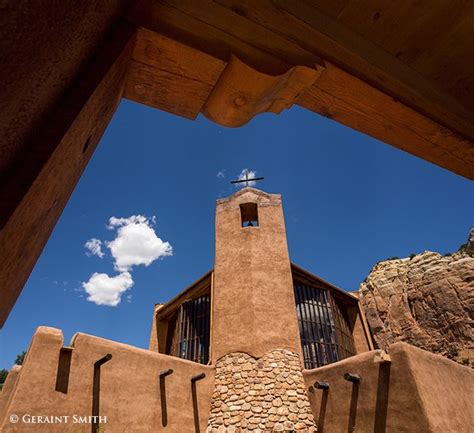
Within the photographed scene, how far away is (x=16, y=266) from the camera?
27.7 inches

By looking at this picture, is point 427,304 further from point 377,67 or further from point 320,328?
point 377,67

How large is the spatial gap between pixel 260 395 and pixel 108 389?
3.53 metres

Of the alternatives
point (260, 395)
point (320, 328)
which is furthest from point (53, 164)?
point (320, 328)

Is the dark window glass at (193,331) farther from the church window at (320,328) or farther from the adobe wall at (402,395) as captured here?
the adobe wall at (402,395)

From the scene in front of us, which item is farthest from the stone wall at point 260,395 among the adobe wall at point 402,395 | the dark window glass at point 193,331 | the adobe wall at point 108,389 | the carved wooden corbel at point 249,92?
the carved wooden corbel at point 249,92

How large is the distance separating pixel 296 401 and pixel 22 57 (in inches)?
328

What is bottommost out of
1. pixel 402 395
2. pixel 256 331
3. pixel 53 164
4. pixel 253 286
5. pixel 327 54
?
pixel 402 395

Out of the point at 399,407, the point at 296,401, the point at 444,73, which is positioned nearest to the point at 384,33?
the point at 444,73

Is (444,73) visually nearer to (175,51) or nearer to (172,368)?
(175,51)

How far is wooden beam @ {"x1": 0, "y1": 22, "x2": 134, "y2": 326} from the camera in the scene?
2.07ft

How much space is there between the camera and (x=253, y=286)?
9.04m

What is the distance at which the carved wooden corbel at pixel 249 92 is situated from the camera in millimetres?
1201

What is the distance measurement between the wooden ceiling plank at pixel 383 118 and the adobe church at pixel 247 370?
4.95 metres

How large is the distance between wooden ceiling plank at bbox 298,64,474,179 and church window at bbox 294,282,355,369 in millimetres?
8511
